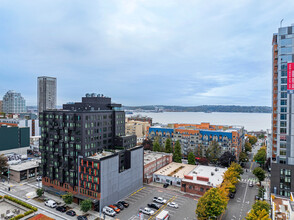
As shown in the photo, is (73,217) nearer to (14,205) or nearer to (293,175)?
(14,205)

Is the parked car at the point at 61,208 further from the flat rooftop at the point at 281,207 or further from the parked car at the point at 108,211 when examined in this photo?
the flat rooftop at the point at 281,207

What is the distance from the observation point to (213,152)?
311 feet

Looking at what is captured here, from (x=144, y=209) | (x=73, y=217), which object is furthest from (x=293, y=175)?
(x=73, y=217)

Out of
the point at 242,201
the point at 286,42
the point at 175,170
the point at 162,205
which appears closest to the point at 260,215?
the point at 242,201

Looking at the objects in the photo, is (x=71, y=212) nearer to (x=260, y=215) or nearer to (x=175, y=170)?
(x=260, y=215)

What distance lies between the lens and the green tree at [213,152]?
93000mm

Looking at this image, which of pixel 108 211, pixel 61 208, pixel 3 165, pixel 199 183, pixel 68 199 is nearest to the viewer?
pixel 108 211

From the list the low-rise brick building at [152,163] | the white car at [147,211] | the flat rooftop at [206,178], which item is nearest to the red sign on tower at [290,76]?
the flat rooftop at [206,178]

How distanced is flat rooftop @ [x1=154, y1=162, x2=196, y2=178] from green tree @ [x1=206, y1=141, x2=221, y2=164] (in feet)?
53.4

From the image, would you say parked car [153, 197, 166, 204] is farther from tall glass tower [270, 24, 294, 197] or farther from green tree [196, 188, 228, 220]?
tall glass tower [270, 24, 294, 197]

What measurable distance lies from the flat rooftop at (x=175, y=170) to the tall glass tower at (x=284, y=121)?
91.9 feet

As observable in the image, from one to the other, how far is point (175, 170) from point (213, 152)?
28.2 m

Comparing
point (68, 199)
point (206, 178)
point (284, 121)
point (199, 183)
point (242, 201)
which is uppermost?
point (284, 121)

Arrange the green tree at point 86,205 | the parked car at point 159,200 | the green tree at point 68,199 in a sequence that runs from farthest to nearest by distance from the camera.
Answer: the parked car at point 159,200 < the green tree at point 68,199 < the green tree at point 86,205
